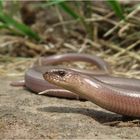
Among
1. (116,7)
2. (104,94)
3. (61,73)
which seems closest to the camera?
(104,94)

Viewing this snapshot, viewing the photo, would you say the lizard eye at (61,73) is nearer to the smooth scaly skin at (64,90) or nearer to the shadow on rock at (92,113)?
the shadow on rock at (92,113)

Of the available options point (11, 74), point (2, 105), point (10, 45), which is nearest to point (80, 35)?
point (10, 45)

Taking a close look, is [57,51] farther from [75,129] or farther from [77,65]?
[75,129]

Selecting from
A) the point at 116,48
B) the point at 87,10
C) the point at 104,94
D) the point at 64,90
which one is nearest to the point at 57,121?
the point at 104,94

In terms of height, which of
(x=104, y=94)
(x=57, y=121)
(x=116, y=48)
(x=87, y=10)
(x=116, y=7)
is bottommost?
(x=116, y=48)

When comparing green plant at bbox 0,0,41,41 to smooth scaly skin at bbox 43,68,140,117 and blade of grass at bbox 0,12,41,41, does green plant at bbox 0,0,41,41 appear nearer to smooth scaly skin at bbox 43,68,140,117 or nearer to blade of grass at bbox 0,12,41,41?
blade of grass at bbox 0,12,41,41

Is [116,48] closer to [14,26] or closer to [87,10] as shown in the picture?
[87,10]
